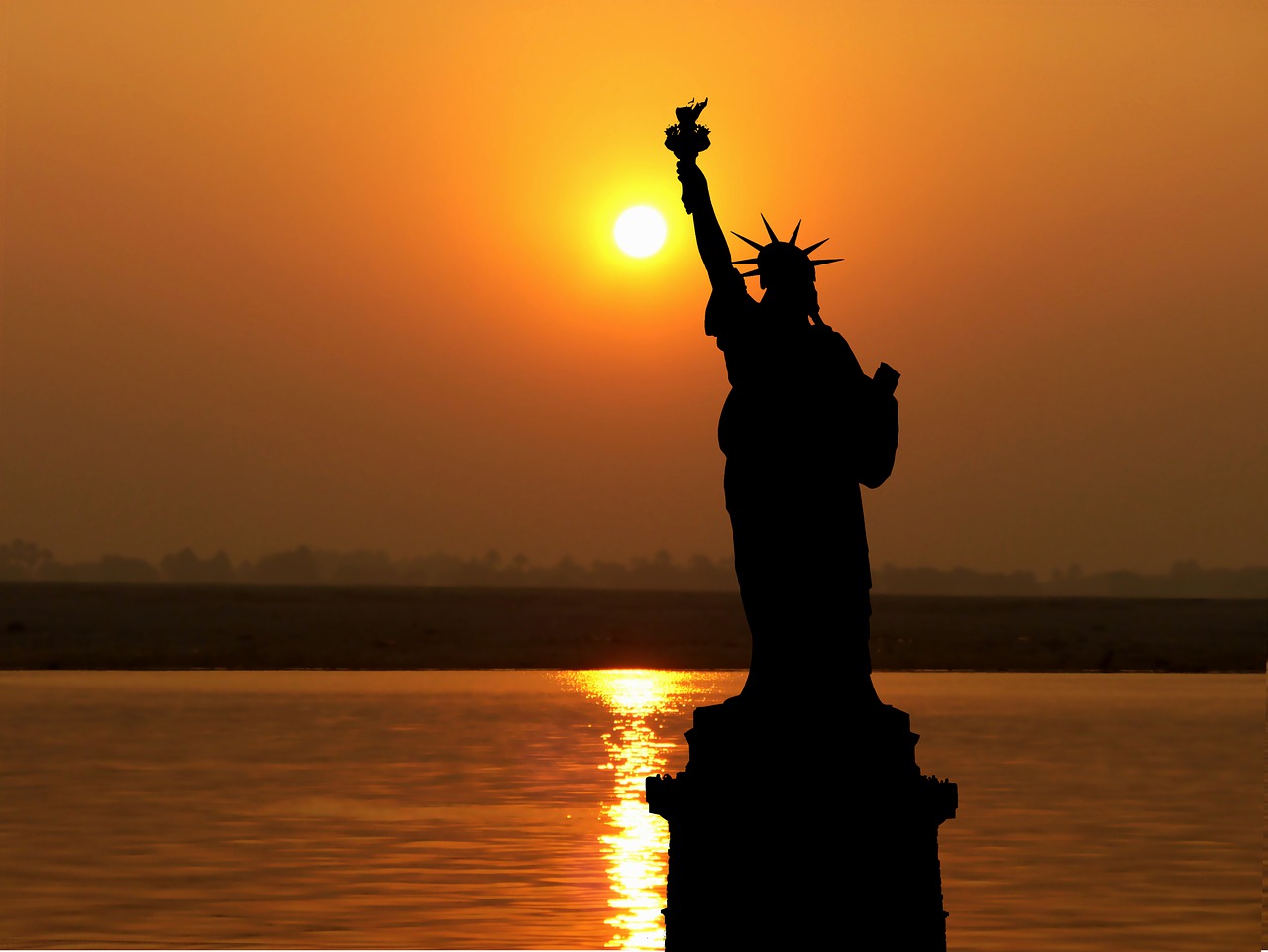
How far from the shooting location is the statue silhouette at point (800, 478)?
1054 centimetres

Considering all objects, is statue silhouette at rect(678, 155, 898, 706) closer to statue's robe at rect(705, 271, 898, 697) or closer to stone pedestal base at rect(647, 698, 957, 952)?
statue's robe at rect(705, 271, 898, 697)

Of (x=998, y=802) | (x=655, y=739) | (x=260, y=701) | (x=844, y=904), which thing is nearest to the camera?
(x=844, y=904)

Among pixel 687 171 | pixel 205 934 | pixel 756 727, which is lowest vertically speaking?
pixel 205 934

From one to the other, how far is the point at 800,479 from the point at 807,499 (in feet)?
0.31

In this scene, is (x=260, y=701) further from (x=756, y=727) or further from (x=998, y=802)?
(x=756, y=727)

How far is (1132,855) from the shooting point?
83.0ft

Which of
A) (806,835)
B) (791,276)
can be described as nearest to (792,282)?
(791,276)

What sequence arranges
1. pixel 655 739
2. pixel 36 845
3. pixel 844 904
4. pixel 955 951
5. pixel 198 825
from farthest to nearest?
pixel 655 739 < pixel 198 825 < pixel 36 845 < pixel 955 951 < pixel 844 904

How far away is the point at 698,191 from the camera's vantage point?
35.6ft

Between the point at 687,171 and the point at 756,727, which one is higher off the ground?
the point at 687,171

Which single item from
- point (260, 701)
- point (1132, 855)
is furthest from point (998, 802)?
point (260, 701)

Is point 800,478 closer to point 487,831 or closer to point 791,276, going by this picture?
point 791,276

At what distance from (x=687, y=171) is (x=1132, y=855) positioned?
16.3 metres

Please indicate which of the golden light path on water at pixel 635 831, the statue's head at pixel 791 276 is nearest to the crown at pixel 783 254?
the statue's head at pixel 791 276
